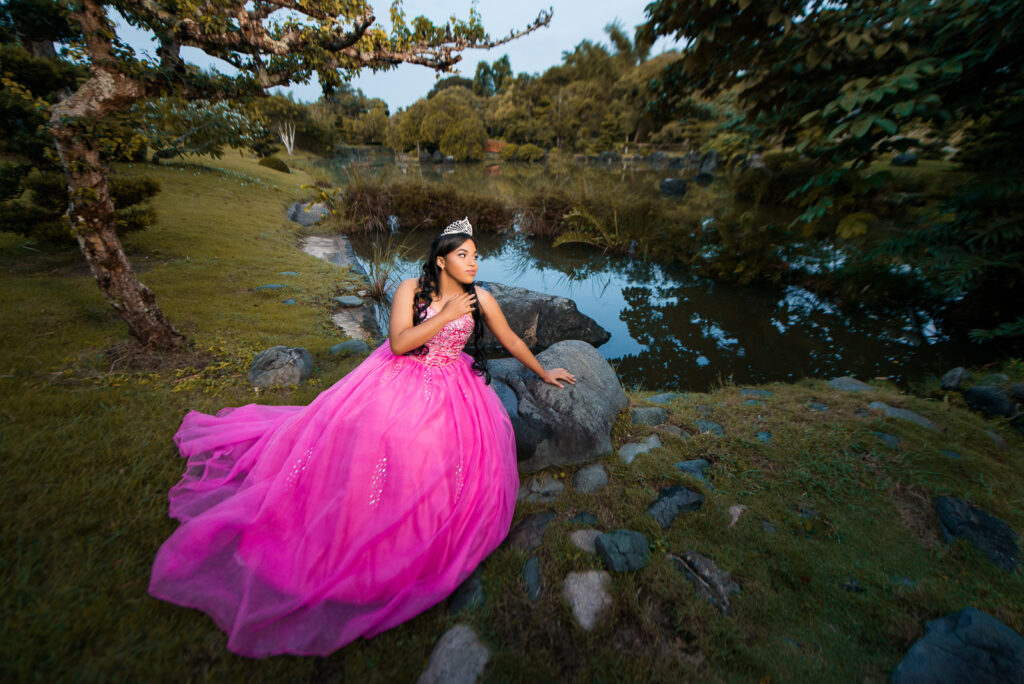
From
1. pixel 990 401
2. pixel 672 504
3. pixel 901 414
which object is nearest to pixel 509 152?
pixel 990 401

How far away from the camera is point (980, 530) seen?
81.4 inches

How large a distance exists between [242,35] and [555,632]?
14.8 ft

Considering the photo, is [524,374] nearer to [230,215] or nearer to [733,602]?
[733,602]

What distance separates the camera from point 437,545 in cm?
193

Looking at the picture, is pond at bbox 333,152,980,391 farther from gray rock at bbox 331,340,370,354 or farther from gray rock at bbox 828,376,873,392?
gray rock at bbox 331,340,370,354

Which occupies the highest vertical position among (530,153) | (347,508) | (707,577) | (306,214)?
(530,153)

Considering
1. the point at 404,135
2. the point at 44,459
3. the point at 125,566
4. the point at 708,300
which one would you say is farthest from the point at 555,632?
the point at 404,135

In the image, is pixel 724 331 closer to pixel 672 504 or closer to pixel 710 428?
pixel 710 428

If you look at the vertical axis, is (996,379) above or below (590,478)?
above

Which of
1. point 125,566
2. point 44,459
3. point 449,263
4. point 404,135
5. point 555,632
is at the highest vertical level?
point 404,135

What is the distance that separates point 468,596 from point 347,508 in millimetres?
719

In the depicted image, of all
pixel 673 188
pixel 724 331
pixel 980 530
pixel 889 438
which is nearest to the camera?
pixel 980 530

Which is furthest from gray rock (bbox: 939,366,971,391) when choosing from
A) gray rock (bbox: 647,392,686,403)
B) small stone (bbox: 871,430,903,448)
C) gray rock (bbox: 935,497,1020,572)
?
gray rock (bbox: 647,392,686,403)

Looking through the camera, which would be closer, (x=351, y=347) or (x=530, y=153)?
(x=351, y=347)
